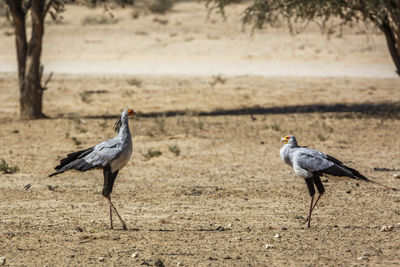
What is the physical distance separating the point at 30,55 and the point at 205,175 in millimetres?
7375

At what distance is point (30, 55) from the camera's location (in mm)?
17531

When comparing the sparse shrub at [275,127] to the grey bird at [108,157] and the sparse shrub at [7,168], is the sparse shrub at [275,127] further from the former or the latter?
the grey bird at [108,157]

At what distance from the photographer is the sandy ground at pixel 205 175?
24.6ft

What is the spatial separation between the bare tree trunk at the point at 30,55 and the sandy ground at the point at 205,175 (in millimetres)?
530

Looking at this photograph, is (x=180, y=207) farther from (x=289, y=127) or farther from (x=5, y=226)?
(x=289, y=127)

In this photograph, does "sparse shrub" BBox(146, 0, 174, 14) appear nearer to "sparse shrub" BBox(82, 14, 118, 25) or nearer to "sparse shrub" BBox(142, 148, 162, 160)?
"sparse shrub" BBox(82, 14, 118, 25)

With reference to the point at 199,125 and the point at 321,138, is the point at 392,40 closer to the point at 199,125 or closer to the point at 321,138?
the point at 321,138

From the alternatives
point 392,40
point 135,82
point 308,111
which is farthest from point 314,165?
point 135,82

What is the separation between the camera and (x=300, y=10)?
17281mm

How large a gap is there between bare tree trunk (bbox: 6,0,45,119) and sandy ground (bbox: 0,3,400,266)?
53cm

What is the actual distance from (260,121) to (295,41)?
16.4 metres

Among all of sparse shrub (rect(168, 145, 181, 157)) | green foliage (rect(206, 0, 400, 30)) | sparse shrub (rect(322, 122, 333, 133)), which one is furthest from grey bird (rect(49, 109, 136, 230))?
green foliage (rect(206, 0, 400, 30))

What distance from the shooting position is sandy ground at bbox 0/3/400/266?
7512mm

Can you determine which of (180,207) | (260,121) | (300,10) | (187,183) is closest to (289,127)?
(260,121)
